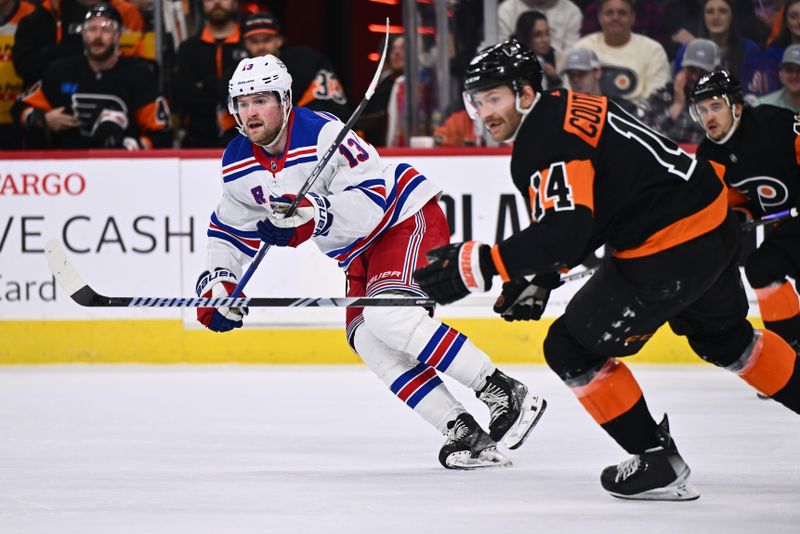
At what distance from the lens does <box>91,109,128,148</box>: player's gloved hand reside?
6.48 m

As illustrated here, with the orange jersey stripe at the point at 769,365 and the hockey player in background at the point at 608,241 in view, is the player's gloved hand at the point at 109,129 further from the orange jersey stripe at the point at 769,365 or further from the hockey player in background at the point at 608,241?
the orange jersey stripe at the point at 769,365

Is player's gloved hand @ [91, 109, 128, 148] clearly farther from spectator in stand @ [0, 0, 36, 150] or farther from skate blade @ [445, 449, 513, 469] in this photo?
skate blade @ [445, 449, 513, 469]

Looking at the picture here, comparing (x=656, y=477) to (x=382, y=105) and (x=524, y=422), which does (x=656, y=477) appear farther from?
(x=382, y=105)

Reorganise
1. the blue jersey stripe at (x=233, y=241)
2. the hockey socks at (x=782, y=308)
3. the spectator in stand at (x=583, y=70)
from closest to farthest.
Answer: the blue jersey stripe at (x=233, y=241), the hockey socks at (x=782, y=308), the spectator in stand at (x=583, y=70)

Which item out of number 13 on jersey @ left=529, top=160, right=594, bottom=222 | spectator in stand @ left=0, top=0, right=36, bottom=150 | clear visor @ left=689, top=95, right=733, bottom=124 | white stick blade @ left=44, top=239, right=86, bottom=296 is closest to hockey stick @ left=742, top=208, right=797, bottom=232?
clear visor @ left=689, top=95, right=733, bottom=124

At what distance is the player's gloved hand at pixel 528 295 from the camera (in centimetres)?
336

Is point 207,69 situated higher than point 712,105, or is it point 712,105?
point 712,105

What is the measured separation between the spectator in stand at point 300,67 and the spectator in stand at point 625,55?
3.84ft

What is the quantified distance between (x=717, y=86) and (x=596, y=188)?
1933 mm

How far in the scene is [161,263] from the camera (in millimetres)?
6332

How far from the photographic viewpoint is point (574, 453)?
390 centimetres

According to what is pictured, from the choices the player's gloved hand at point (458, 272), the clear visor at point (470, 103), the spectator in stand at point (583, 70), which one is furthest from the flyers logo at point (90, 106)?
the player's gloved hand at point (458, 272)

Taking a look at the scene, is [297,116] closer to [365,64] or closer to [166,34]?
[166,34]

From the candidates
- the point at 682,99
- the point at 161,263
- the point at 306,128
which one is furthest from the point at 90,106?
the point at 306,128
